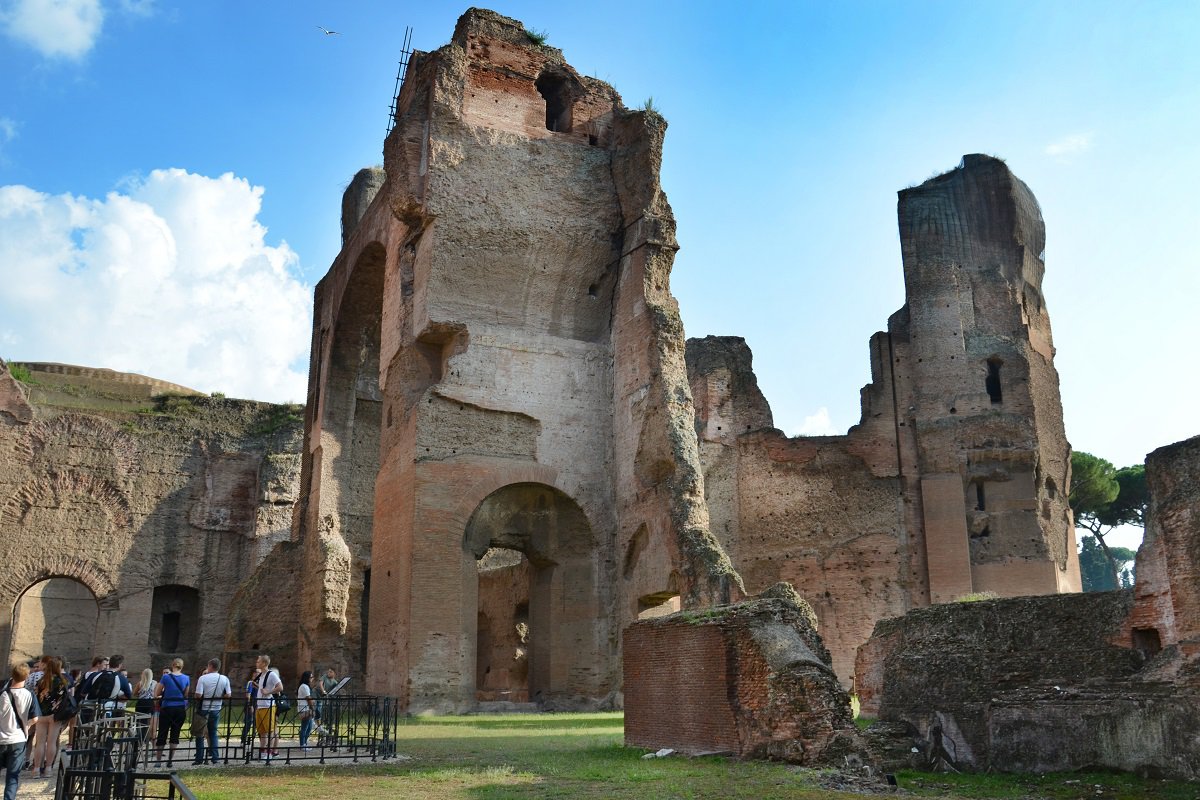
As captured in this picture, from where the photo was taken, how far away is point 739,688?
338 inches

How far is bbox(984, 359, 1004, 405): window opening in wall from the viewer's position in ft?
75.7

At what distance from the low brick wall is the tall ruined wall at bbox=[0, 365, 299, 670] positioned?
1169 cm

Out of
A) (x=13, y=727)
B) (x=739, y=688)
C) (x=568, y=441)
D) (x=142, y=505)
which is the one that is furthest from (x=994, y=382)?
(x=13, y=727)

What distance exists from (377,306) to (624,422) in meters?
7.33

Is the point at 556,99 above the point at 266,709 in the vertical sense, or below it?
above

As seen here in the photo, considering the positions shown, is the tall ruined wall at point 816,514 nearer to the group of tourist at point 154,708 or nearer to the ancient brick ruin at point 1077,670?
the ancient brick ruin at point 1077,670

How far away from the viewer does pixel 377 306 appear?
21641 millimetres

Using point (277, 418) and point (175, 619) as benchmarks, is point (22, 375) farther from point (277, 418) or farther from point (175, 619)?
point (175, 619)

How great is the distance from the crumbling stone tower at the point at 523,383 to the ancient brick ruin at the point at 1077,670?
475 cm

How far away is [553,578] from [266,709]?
7.52 metres

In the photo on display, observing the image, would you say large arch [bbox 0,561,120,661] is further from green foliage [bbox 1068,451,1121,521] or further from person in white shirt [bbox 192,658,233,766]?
green foliage [bbox 1068,451,1121,521]

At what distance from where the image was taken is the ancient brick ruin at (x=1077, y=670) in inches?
293

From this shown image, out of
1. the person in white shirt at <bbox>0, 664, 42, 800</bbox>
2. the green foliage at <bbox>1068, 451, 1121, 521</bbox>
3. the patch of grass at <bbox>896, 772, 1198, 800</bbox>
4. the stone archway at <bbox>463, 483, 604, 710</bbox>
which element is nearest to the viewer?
the person in white shirt at <bbox>0, 664, 42, 800</bbox>

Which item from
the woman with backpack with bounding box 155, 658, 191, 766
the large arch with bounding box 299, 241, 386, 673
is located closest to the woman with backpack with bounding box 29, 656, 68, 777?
the woman with backpack with bounding box 155, 658, 191, 766
